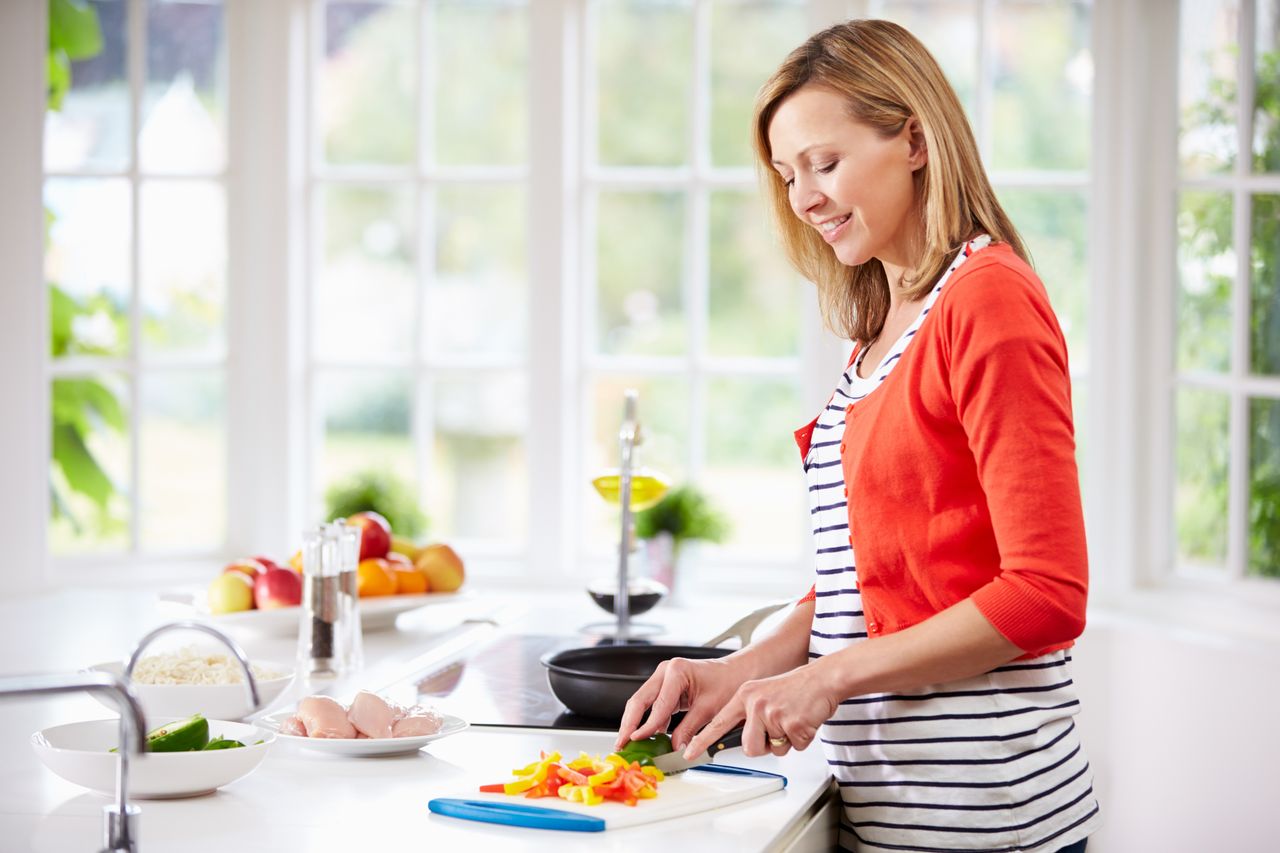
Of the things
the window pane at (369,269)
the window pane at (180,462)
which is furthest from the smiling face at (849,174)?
the window pane at (369,269)

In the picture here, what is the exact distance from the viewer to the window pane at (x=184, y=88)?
3518 millimetres

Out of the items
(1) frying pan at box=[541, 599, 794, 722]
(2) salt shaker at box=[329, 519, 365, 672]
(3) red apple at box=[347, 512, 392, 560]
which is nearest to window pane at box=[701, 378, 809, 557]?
(3) red apple at box=[347, 512, 392, 560]

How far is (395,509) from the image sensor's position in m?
3.46

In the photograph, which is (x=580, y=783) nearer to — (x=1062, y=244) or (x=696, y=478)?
(x=696, y=478)

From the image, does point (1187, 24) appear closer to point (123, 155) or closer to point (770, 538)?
point (123, 155)

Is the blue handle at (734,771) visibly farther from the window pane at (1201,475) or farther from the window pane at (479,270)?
the window pane at (479,270)

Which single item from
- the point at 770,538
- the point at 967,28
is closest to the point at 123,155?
the point at 967,28

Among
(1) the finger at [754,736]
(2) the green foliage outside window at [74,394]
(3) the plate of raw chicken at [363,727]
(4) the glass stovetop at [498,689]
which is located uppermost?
(2) the green foliage outside window at [74,394]

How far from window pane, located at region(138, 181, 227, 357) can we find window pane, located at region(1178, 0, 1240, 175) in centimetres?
229

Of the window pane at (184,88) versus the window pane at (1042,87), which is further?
the window pane at (184,88)

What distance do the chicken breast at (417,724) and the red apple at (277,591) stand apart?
0.80m

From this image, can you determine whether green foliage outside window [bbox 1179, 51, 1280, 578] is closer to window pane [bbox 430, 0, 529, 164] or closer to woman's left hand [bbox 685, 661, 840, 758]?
woman's left hand [bbox 685, 661, 840, 758]

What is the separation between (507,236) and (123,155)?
5197 millimetres

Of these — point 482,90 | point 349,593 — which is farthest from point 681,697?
point 482,90
